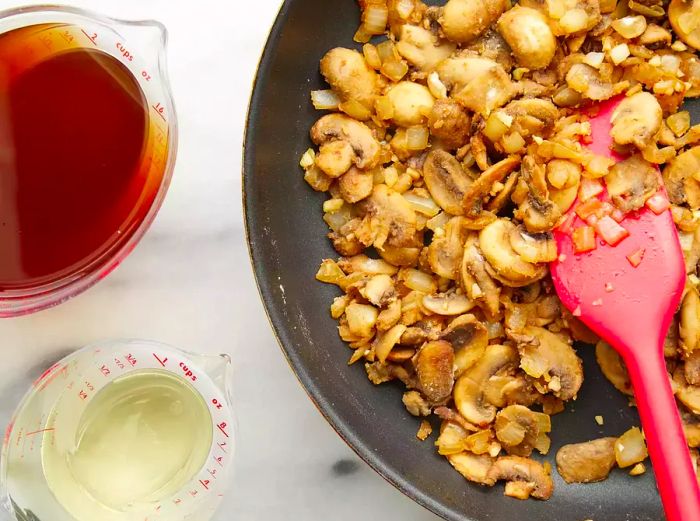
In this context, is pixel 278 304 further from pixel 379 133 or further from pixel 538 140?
pixel 538 140

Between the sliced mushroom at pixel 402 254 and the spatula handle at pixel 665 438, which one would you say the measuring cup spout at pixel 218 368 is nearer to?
the sliced mushroom at pixel 402 254

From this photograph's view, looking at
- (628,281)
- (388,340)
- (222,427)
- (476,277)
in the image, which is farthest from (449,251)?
(222,427)

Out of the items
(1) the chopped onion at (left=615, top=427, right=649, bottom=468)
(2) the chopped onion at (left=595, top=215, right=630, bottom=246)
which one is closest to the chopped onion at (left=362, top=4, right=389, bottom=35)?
(2) the chopped onion at (left=595, top=215, right=630, bottom=246)

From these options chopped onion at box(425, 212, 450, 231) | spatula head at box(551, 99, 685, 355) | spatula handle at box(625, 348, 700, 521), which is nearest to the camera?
spatula handle at box(625, 348, 700, 521)

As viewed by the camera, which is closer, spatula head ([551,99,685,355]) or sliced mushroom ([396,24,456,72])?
spatula head ([551,99,685,355])

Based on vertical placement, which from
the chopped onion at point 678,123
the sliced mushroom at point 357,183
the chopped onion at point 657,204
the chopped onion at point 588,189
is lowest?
the chopped onion at point 657,204

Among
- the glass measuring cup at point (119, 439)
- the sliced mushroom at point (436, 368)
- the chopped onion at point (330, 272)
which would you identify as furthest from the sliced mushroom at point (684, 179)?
the glass measuring cup at point (119, 439)

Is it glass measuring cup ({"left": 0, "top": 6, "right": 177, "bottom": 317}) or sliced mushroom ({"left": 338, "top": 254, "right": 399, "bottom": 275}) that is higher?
glass measuring cup ({"left": 0, "top": 6, "right": 177, "bottom": 317})

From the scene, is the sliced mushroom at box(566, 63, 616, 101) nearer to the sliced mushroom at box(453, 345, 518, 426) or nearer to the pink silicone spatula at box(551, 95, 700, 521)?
the pink silicone spatula at box(551, 95, 700, 521)

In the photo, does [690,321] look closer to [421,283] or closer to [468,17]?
[421,283]
